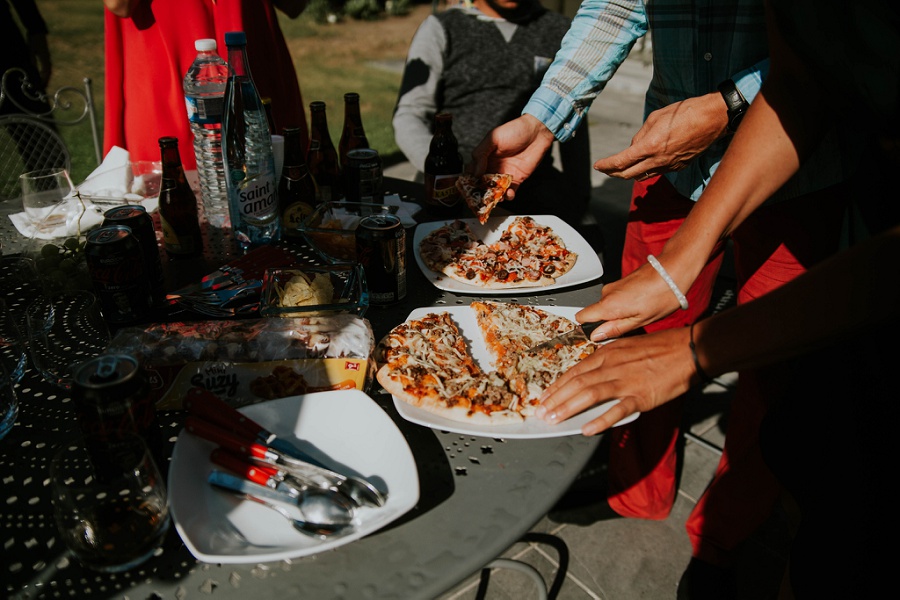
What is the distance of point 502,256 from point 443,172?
68 cm

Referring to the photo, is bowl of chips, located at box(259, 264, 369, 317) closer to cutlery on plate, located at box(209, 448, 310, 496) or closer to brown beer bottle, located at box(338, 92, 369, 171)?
cutlery on plate, located at box(209, 448, 310, 496)

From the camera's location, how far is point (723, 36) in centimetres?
213

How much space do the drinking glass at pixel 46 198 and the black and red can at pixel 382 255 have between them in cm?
124

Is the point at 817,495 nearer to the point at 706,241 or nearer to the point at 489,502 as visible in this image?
the point at 706,241

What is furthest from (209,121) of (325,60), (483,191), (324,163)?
(325,60)

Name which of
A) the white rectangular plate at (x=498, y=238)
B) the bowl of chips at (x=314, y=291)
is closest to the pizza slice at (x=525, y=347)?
the white rectangular plate at (x=498, y=238)

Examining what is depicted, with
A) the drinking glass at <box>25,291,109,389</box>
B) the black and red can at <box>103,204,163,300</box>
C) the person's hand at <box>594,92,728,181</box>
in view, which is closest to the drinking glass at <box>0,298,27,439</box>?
the drinking glass at <box>25,291,109,389</box>

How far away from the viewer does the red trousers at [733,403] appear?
2.12m

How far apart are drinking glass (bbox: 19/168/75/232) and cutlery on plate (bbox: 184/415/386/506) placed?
1.42 metres

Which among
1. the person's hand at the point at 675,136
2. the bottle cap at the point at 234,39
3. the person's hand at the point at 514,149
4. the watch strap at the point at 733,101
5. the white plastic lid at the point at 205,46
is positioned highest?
the bottle cap at the point at 234,39

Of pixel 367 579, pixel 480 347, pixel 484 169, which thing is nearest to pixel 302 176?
pixel 484 169

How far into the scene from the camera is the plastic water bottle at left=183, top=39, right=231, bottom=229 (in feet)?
7.36

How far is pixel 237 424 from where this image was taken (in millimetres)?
1286

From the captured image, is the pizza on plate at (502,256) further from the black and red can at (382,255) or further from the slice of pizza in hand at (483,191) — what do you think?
the black and red can at (382,255)
